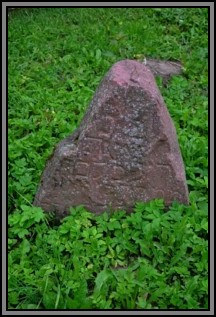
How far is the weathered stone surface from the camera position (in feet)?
10.9

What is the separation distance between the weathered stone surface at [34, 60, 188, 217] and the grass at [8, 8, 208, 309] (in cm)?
10

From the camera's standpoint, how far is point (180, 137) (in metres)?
4.38

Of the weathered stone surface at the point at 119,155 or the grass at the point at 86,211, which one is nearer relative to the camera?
the grass at the point at 86,211

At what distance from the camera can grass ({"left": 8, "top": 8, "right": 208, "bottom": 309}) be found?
308cm

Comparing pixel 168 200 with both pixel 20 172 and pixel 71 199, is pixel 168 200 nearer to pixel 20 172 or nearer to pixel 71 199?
pixel 71 199

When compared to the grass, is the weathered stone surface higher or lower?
higher

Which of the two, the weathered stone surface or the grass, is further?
the weathered stone surface

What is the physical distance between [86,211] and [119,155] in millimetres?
455

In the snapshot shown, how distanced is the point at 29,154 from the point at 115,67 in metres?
1.15

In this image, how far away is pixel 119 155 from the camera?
3455 mm

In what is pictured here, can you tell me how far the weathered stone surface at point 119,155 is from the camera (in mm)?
3330

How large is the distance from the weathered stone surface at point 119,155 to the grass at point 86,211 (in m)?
0.10

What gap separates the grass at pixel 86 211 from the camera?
3.08 meters

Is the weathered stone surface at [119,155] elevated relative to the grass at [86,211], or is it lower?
elevated
